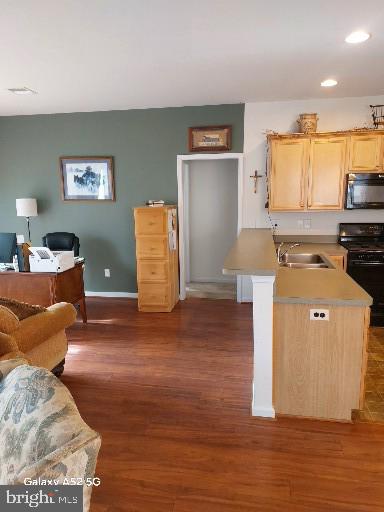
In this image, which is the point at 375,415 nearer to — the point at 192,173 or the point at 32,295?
the point at 32,295

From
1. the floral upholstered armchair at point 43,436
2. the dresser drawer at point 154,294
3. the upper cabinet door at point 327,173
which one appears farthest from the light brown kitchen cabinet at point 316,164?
the floral upholstered armchair at point 43,436

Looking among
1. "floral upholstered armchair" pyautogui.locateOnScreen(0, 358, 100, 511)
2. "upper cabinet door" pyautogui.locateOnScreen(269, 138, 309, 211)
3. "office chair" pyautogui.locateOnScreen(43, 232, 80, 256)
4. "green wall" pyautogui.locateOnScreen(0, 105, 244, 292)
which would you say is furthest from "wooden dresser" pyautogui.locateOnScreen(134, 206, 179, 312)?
"floral upholstered armchair" pyautogui.locateOnScreen(0, 358, 100, 511)

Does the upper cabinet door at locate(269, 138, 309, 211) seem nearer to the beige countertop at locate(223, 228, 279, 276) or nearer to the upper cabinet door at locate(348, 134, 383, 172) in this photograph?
the upper cabinet door at locate(348, 134, 383, 172)

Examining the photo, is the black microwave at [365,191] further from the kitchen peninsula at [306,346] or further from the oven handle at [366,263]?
the kitchen peninsula at [306,346]

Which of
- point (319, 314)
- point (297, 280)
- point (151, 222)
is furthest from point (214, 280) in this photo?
point (319, 314)

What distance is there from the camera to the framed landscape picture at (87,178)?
192 inches

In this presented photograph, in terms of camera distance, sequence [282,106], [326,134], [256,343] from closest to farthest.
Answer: [256,343], [326,134], [282,106]

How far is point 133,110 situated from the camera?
467 cm

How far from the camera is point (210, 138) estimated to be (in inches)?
179

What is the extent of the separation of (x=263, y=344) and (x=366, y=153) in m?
2.86

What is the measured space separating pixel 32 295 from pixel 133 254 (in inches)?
67.2

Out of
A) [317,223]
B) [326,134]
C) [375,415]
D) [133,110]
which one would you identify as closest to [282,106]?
[326,134]

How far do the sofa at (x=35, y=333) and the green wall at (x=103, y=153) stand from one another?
7.63ft

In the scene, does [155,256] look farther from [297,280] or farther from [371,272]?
[371,272]
